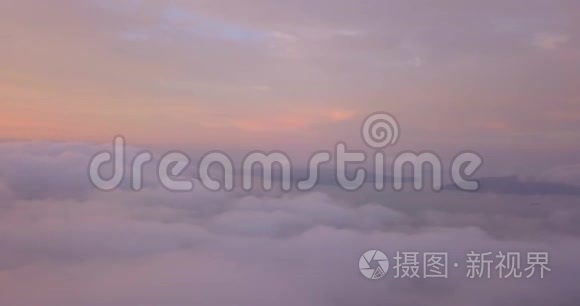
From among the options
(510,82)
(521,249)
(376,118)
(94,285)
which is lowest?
(94,285)

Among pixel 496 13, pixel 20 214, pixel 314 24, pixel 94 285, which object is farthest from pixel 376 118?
pixel 20 214

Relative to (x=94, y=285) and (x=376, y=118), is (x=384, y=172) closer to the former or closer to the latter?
(x=376, y=118)

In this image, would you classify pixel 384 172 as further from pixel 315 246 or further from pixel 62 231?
pixel 62 231

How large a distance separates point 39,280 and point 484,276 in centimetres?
165

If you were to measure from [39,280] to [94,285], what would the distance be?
203 millimetres

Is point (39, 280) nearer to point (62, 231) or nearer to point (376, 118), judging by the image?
point (62, 231)

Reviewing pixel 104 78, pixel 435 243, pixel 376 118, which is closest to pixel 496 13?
pixel 376 118

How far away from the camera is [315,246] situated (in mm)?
1873

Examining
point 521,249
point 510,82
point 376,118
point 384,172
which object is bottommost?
point 521,249

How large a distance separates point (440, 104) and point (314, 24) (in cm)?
56

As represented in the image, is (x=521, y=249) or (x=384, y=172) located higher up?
(x=384, y=172)

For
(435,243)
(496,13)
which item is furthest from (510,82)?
(435,243)

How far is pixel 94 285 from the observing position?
184 cm

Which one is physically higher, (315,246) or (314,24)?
(314,24)
